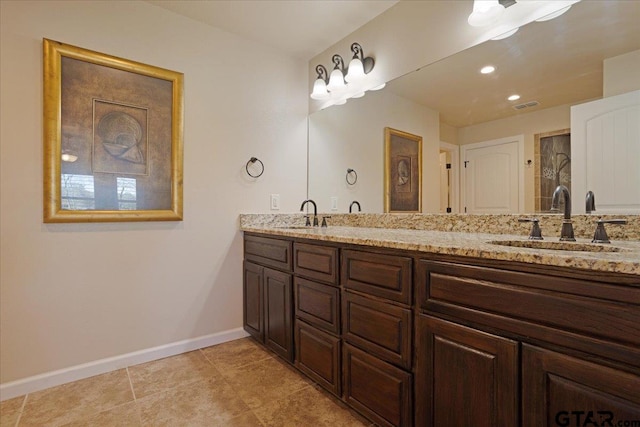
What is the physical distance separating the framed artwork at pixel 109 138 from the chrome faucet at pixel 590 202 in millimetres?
2227

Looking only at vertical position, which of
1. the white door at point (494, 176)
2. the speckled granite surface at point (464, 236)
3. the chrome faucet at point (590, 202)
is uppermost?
the white door at point (494, 176)

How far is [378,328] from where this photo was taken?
129cm

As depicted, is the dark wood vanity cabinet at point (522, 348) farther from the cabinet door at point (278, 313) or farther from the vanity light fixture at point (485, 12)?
the vanity light fixture at point (485, 12)

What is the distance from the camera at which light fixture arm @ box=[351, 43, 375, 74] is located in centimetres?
223

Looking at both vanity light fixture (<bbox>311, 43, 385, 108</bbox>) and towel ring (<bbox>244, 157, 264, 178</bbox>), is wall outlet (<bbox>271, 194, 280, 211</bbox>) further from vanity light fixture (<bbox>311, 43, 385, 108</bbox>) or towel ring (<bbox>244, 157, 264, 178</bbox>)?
vanity light fixture (<bbox>311, 43, 385, 108</bbox>)

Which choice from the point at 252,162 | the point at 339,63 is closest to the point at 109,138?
the point at 252,162

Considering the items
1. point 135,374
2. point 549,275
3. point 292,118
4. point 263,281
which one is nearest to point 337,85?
point 292,118

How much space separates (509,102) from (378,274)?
1.15 metres

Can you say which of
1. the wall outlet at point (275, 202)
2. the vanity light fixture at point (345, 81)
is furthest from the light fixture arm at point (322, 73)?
the wall outlet at point (275, 202)

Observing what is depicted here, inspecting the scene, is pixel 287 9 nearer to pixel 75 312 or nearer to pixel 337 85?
pixel 337 85

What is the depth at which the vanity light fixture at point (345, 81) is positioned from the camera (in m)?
2.25

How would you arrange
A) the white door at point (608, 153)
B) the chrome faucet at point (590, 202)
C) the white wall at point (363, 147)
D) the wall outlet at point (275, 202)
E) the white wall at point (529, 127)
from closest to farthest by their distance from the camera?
the white door at point (608, 153), the chrome faucet at point (590, 202), the white wall at point (529, 127), the white wall at point (363, 147), the wall outlet at point (275, 202)

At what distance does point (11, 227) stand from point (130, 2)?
1.49 metres

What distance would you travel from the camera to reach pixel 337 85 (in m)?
2.42
